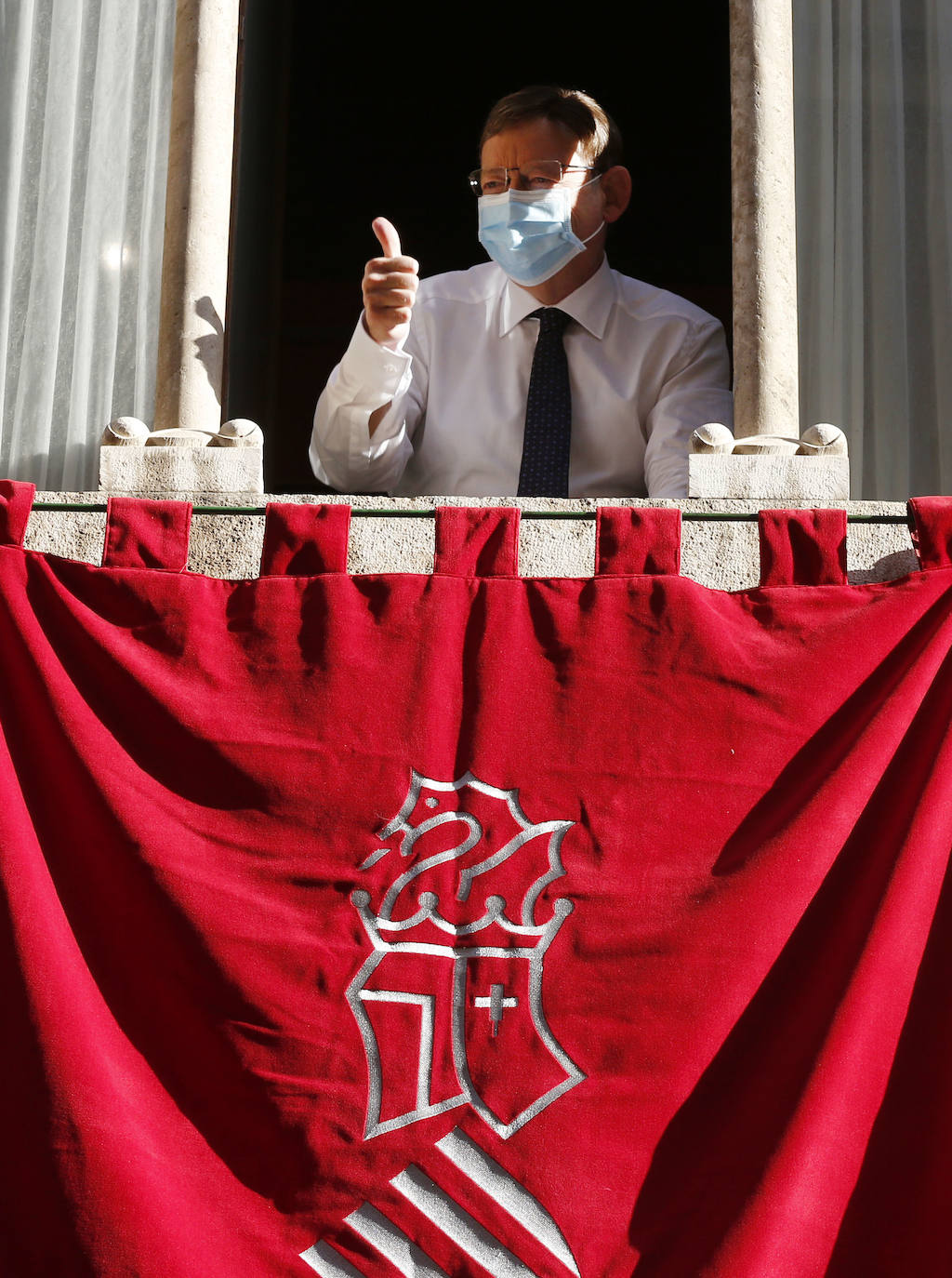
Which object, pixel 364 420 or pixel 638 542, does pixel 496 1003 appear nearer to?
pixel 638 542

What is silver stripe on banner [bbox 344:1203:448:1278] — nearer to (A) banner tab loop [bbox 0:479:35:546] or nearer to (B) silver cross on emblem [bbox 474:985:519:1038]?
(B) silver cross on emblem [bbox 474:985:519:1038]

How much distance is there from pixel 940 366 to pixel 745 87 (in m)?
0.76

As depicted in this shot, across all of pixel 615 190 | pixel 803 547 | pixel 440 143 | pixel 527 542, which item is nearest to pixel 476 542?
pixel 527 542

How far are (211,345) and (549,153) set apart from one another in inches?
36.8

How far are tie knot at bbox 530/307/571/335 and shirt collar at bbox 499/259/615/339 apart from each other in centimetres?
1

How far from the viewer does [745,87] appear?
3.55 meters

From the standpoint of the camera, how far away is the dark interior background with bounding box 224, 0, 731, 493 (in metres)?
6.36

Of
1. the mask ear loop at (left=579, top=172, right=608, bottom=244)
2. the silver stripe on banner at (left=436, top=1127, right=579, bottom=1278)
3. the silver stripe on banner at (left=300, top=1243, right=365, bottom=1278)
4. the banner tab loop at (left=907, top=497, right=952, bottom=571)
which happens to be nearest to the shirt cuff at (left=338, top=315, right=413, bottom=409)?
the mask ear loop at (left=579, top=172, right=608, bottom=244)

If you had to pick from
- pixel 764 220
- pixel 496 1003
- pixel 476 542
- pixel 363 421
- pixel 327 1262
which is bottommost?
pixel 327 1262

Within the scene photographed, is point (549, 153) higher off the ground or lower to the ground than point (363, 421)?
higher

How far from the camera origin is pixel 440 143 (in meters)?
6.83

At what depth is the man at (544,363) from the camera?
3502mm

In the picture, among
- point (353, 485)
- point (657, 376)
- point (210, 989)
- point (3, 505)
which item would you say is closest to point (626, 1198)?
point (210, 989)

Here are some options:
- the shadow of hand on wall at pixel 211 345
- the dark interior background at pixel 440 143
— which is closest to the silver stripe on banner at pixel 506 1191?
the shadow of hand on wall at pixel 211 345
